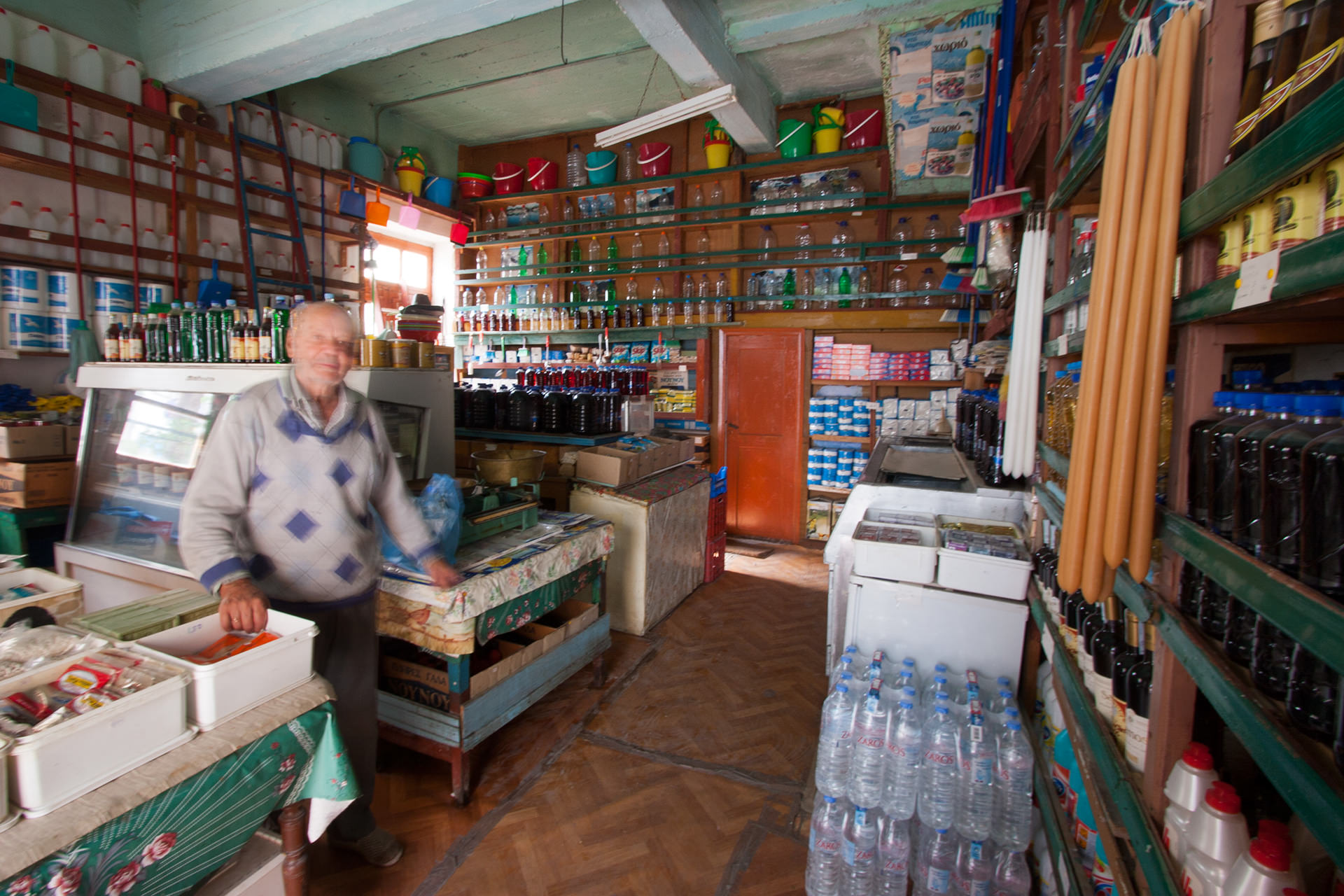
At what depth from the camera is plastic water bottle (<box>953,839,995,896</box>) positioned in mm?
1839

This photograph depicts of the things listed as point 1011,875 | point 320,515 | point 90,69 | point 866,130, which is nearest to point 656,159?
point 866,130

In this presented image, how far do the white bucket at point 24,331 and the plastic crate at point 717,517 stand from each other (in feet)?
14.2

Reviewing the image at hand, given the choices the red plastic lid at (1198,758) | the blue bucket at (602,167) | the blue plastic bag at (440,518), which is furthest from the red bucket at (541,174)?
the red plastic lid at (1198,758)

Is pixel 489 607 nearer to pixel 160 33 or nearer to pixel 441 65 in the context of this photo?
pixel 160 33

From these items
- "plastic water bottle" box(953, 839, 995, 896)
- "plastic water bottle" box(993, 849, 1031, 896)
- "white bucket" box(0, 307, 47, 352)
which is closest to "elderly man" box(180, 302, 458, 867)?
"plastic water bottle" box(953, 839, 995, 896)

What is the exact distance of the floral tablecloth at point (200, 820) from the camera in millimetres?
1029

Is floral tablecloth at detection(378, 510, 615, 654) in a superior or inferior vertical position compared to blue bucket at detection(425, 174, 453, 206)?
inferior

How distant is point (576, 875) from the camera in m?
2.06

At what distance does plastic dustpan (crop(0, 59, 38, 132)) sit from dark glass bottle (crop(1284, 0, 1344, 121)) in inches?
213

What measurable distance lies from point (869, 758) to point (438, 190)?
22.4ft

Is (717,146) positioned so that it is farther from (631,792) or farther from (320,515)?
(631,792)

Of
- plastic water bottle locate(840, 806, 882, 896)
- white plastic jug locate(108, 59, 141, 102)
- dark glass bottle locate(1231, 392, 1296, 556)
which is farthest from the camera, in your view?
white plastic jug locate(108, 59, 141, 102)

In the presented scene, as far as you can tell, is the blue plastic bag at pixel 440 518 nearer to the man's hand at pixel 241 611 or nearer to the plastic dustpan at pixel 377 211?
the man's hand at pixel 241 611

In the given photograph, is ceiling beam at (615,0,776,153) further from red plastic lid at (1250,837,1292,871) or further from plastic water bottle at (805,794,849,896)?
red plastic lid at (1250,837,1292,871)
